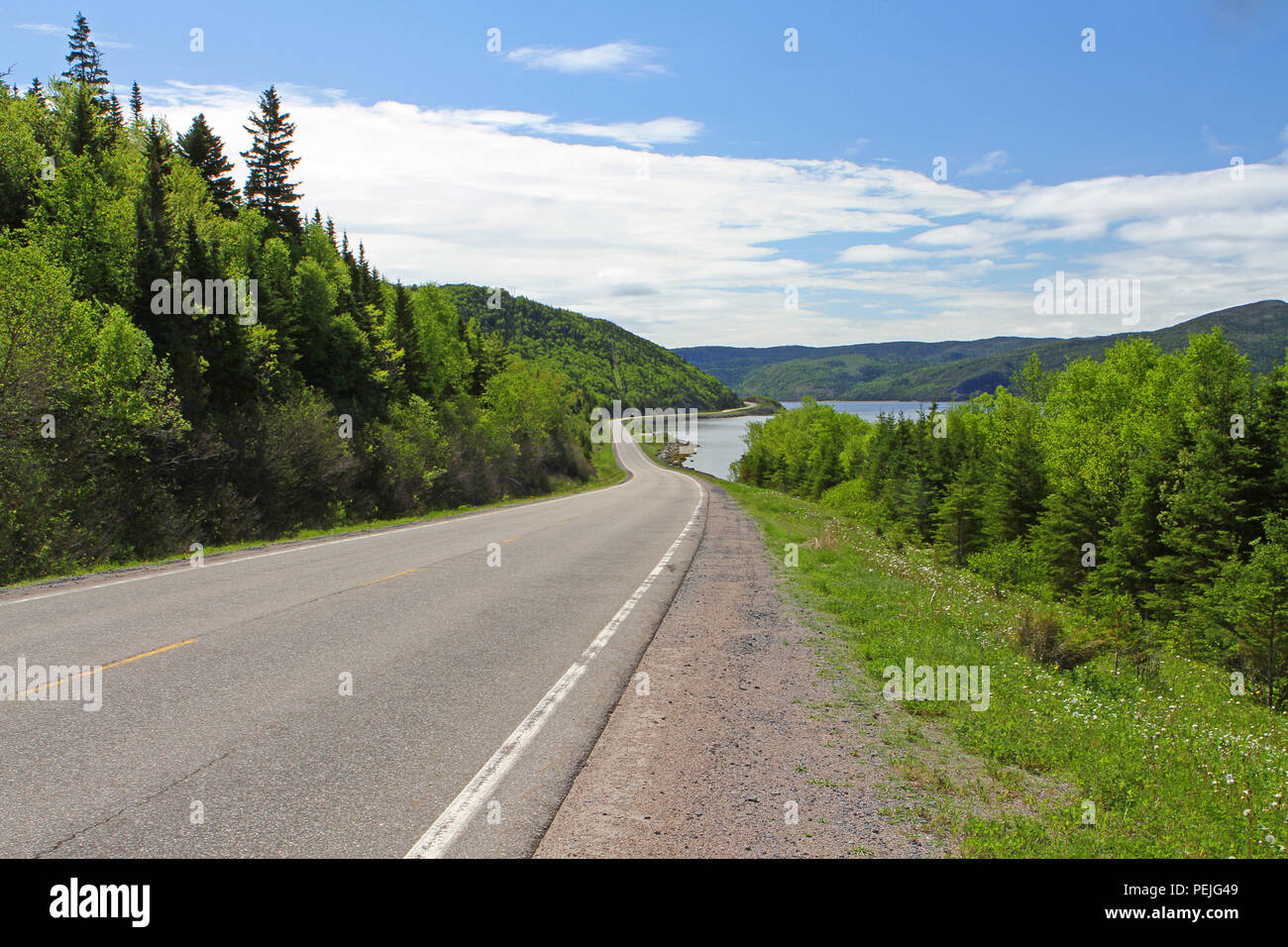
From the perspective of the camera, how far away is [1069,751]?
6.11 metres

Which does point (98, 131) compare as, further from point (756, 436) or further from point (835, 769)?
point (756, 436)

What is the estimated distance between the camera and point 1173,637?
2423 centimetres

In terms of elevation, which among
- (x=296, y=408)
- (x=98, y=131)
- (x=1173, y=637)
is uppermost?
(x=98, y=131)

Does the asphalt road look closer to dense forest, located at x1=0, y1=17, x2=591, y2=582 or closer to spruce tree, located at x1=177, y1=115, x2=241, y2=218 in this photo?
dense forest, located at x1=0, y1=17, x2=591, y2=582

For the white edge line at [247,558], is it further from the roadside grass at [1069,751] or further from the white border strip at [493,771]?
the roadside grass at [1069,751]

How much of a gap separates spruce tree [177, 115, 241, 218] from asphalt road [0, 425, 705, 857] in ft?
132

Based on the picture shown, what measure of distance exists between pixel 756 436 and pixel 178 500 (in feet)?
276

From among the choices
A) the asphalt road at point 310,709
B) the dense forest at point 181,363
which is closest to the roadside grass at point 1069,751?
the asphalt road at point 310,709

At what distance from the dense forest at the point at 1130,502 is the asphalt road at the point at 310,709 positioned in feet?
24.4

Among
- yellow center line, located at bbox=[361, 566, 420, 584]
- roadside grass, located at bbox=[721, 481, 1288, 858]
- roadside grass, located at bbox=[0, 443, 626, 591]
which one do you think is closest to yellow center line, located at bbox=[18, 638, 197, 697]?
yellow center line, located at bbox=[361, 566, 420, 584]

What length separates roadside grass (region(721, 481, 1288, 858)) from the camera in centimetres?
481

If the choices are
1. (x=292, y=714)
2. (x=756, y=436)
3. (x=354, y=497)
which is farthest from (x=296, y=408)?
(x=756, y=436)

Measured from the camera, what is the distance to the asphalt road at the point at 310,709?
4.46 meters
